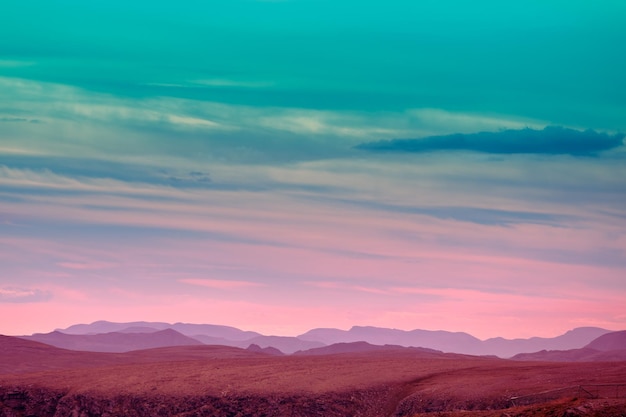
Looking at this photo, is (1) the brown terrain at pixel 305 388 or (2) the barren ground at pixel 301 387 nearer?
(1) the brown terrain at pixel 305 388

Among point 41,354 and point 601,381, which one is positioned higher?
point 41,354

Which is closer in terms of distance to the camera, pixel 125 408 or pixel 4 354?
pixel 125 408

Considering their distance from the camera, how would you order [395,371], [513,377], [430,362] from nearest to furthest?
[513,377]
[395,371]
[430,362]

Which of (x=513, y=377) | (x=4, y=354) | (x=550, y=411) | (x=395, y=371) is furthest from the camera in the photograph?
(x=4, y=354)

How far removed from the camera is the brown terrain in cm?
7244

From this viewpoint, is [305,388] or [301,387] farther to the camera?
[301,387]

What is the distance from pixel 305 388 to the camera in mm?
82625

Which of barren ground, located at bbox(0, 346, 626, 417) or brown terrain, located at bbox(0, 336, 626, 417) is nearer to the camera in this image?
brown terrain, located at bbox(0, 336, 626, 417)

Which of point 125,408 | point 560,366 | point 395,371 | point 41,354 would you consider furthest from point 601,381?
point 41,354

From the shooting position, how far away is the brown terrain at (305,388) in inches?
2852

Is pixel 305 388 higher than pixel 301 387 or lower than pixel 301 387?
lower

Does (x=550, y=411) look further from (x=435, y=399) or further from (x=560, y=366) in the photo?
(x=560, y=366)

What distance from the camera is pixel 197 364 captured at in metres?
103

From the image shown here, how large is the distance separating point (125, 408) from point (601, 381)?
138 ft
